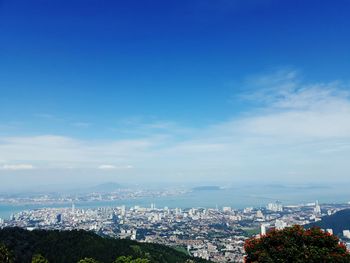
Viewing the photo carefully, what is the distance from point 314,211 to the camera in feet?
409

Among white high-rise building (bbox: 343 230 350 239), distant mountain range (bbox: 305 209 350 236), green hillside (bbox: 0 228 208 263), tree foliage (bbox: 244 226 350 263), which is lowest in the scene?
white high-rise building (bbox: 343 230 350 239)

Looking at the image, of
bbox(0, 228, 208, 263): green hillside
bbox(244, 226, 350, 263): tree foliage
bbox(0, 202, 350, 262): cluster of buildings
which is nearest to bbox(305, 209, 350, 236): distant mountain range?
bbox(0, 202, 350, 262): cluster of buildings

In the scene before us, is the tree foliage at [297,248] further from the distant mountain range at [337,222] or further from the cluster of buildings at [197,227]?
the distant mountain range at [337,222]

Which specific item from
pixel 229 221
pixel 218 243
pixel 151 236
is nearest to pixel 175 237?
pixel 151 236

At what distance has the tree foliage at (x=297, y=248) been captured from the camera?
10523mm

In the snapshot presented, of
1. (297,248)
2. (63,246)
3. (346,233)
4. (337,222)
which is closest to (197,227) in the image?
(346,233)

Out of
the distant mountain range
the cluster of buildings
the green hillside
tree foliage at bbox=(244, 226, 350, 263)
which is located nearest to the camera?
tree foliage at bbox=(244, 226, 350, 263)

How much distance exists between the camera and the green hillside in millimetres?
35656

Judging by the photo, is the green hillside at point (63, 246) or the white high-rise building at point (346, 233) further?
the white high-rise building at point (346, 233)

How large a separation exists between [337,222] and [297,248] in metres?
94.3

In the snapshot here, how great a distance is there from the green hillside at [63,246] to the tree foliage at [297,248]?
2579 centimetres

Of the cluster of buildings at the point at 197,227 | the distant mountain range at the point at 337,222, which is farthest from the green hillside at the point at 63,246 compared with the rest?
the distant mountain range at the point at 337,222

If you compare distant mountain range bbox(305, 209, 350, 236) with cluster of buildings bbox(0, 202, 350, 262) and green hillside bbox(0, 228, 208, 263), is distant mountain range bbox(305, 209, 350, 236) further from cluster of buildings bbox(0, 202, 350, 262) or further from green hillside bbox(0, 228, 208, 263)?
green hillside bbox(0, 228, 208, 263)

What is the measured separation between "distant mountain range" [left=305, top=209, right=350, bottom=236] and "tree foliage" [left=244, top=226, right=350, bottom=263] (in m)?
83.2
